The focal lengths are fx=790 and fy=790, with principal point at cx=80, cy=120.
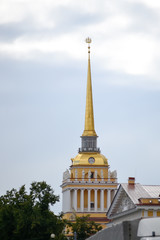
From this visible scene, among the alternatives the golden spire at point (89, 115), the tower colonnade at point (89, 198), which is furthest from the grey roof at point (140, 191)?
the golden spire at point (89, 115)

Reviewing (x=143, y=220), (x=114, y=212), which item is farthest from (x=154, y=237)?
(x=114, y=212)

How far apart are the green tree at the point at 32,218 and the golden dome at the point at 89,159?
69.5 metres

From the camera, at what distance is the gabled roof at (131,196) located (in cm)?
6821

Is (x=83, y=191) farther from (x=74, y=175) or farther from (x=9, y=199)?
(x=9, y=199)

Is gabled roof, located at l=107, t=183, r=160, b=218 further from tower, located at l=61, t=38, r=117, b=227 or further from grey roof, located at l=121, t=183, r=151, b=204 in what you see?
tower, located at l=61, t=38, r=117, b=227

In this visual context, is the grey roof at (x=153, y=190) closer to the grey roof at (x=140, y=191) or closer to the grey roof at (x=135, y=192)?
the grey roof at (x=140, y=191)

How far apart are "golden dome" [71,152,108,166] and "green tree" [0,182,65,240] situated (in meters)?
69.5

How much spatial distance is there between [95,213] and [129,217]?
63.8 metres

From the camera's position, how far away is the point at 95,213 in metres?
133

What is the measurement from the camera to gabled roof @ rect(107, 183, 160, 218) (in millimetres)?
68213

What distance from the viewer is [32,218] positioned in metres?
63.1

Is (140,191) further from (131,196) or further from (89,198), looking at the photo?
(89,198)

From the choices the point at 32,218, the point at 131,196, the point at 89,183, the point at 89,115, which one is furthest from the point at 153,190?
the point at 89,115

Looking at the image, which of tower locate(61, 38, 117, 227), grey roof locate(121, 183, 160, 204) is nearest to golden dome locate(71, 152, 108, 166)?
tower locate(61, 38, 117, 227)
